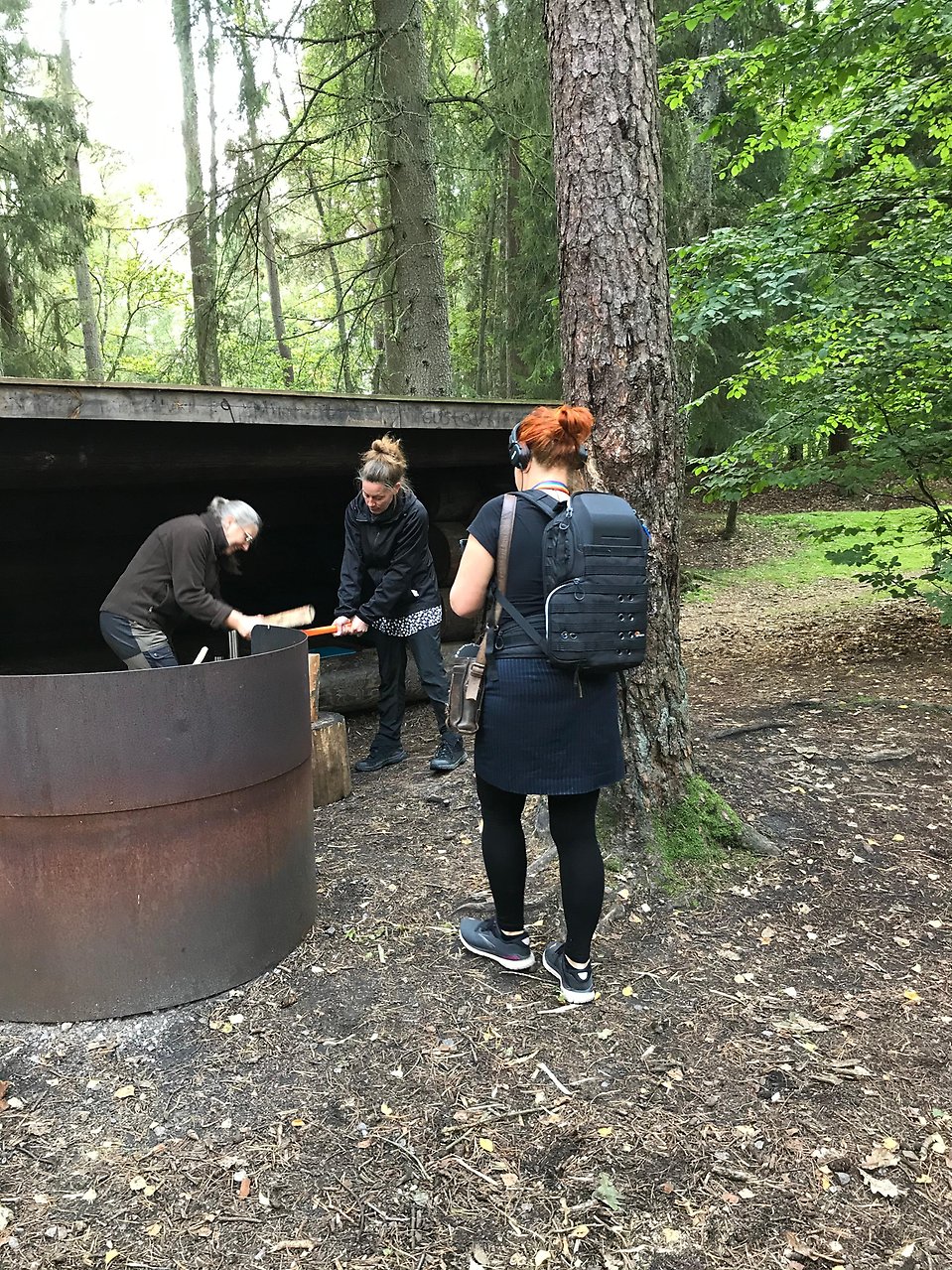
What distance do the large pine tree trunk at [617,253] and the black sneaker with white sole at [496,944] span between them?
1.14 metres

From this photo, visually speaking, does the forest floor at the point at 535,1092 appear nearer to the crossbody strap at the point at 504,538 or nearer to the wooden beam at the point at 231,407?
the crossbody strap at the point at 504,538

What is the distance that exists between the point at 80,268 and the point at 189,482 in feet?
32.2

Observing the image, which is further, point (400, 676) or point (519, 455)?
point (400, 676)

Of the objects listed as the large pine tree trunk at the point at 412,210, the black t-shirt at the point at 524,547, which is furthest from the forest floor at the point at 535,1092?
the large pine tree trunk at the point at 412,210

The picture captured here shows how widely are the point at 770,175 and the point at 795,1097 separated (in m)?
14.8

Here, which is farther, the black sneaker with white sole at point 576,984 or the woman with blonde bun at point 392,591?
the woman with blonde bun at point 392,591

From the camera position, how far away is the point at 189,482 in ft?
21.6

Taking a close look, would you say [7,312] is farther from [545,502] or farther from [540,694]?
[540,694]

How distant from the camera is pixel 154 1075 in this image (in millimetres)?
2725

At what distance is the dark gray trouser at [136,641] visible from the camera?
14.5 ft

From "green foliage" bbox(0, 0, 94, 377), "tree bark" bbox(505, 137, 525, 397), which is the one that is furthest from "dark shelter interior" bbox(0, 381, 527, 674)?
"tree bark" bbox(505, 137, 525, 397)

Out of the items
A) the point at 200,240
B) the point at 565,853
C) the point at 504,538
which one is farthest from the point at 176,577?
the point at 200,240

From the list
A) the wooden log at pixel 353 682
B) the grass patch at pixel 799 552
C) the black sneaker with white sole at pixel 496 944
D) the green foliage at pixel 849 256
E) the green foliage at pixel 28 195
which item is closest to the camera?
the black sneaker with white sole at pixel 496 944

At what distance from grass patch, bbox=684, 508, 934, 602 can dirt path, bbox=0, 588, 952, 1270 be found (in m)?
9.64
